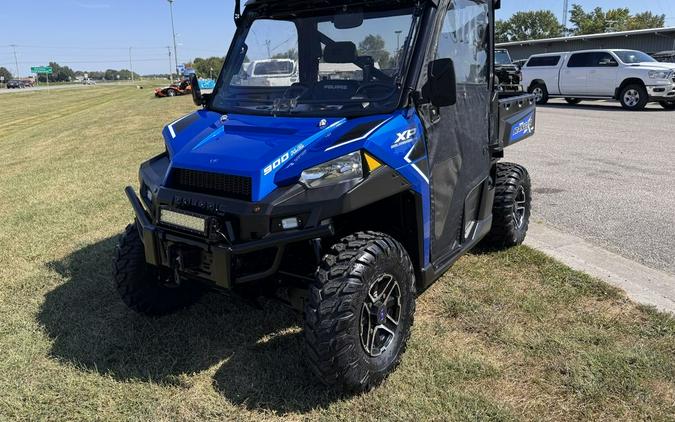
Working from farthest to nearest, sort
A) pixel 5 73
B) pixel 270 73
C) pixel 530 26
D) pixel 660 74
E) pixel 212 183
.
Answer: pixel 5 73 < pixel 530 26 < pixel 660 74 < pixel 270 73 < pixel 212 183

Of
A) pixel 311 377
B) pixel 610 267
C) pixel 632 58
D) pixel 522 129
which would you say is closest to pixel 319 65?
pixel 311 377

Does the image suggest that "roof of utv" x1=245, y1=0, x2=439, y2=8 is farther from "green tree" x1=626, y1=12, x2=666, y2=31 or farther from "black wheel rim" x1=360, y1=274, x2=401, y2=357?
"green tree" x1=626, y1=12, x2=666, y2=31

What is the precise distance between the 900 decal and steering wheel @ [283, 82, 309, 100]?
2.44 feet

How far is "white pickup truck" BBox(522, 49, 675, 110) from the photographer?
16.3 meters

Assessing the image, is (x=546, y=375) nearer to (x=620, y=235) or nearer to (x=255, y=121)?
(x=255, y=121)

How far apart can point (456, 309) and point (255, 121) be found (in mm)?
1933

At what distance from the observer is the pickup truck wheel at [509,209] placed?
477 cm

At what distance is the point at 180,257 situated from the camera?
116 inches

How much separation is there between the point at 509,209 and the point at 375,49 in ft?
6.97

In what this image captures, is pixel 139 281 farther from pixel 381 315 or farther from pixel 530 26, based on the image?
pixel 530 26

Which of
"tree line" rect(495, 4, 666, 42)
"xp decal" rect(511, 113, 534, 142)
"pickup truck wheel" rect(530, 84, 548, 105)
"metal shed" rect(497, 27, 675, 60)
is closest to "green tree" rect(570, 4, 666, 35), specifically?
"tree line" rect(495, 4, 666, 42)

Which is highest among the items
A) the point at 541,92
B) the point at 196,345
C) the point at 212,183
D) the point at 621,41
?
the point at 621,41

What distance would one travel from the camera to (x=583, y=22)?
7581 cm


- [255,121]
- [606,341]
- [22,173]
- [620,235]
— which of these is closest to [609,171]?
[620,235]
